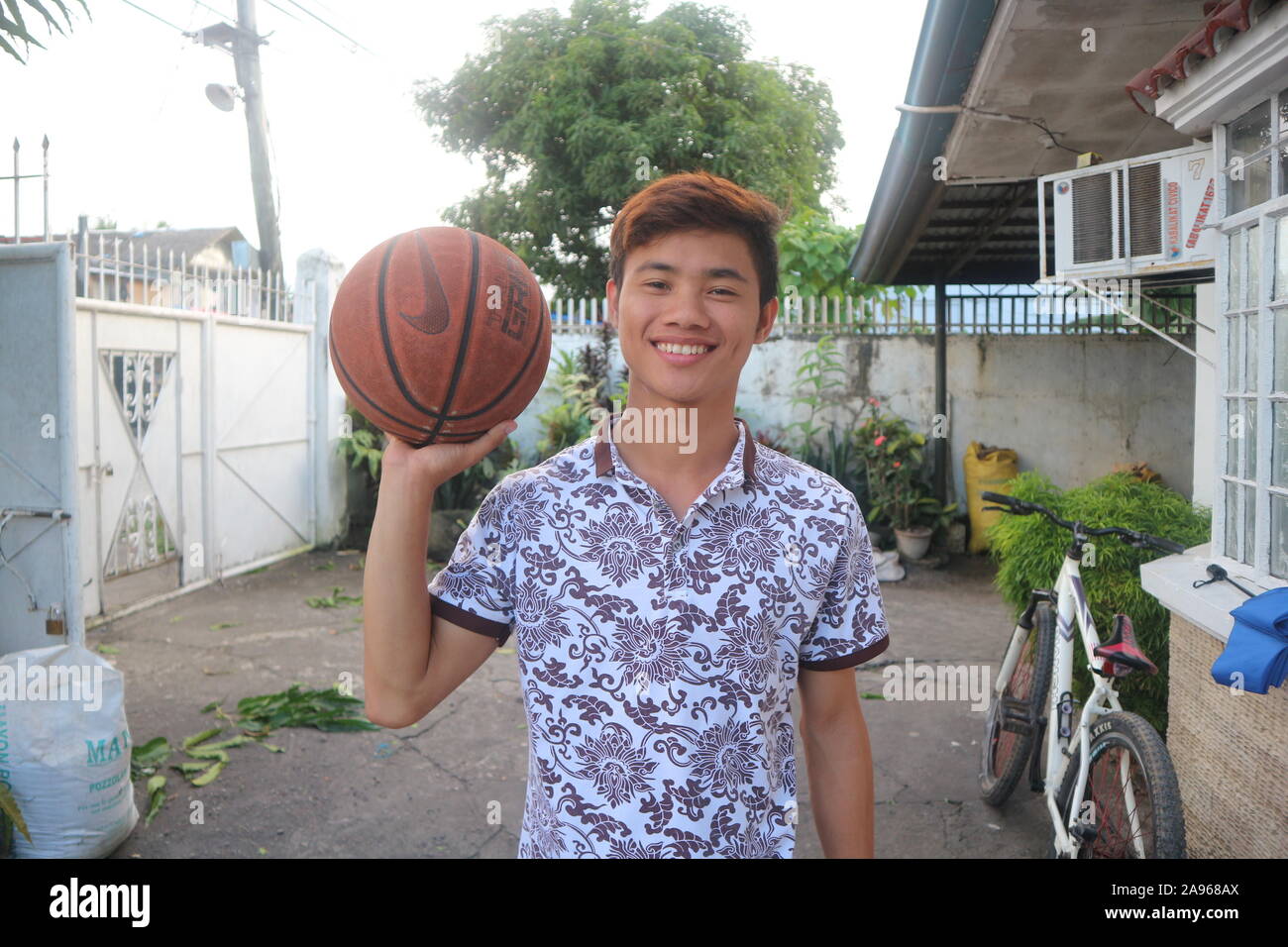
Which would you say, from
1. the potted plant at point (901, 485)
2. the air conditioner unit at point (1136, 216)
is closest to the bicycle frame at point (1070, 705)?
the air conditioner unit at point (1136, 216)

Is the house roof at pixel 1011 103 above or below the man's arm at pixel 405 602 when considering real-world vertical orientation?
above

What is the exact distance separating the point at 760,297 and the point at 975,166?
4301 mm

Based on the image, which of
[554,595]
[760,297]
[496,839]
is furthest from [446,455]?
[496,839]

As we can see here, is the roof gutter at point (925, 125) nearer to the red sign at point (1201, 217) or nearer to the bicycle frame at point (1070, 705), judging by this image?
the red sign at point (1201, 217)

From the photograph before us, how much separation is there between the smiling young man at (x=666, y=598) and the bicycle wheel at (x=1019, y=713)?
227 cm

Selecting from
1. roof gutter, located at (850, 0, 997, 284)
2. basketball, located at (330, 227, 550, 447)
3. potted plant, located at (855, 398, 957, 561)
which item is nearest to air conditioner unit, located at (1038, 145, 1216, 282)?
roof gutter, located at (850, 0, 997, 284)

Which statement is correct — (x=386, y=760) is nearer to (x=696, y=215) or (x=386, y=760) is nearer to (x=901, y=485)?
(x=696, y=215)

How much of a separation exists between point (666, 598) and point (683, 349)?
A: 368 millimetres

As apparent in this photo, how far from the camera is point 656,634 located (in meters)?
1.38

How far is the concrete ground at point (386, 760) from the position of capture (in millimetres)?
3666

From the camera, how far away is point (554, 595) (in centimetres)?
141

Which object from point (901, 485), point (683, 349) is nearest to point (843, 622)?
point (683, 349)

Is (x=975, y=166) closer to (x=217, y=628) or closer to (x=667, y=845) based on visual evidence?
(x=667, y=845)

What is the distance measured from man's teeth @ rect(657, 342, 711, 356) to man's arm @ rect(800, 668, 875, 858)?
53cm
